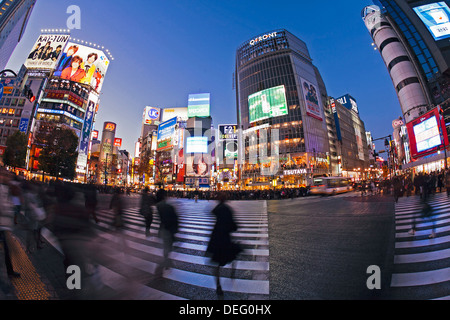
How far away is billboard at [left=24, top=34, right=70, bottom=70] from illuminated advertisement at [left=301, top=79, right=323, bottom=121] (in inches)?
3047

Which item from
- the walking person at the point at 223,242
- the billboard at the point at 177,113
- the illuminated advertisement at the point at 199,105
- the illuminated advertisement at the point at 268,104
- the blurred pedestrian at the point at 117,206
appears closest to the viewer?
Answer: the walking person at the point at 223,242

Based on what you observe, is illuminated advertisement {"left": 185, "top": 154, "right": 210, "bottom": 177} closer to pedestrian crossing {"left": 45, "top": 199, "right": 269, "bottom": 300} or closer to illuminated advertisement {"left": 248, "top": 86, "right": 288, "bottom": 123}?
illuminated advertisement {"left": 248, "top": 86, "right": 288, "bottom": 123}

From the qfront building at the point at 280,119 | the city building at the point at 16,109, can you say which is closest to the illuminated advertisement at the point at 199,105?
the qfront building at the point at 280,119

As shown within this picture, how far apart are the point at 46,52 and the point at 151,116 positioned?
174 ft

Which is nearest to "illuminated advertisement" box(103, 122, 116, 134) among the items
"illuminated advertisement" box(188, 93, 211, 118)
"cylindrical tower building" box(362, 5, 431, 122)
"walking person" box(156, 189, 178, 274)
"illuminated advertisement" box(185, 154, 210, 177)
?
"illuminated advertisement" box(188, 93, 211, 118)

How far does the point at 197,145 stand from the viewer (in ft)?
234

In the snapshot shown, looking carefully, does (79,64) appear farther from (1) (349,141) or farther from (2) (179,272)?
(1) (349,141)

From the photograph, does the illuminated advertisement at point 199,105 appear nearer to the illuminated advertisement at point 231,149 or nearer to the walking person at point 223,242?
the illuminated advertisement at point 231,149

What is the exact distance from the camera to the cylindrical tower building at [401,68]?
36500mm

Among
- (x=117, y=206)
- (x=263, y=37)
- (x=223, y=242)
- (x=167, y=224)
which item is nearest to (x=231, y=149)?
(x=263, y=37)

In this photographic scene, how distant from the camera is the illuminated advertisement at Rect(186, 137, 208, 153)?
71.1 meters

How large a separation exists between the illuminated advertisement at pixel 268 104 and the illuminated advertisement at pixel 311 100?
22.2 ft
